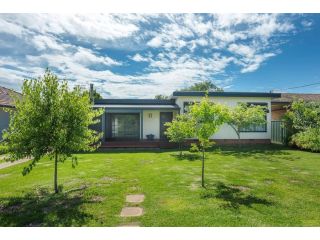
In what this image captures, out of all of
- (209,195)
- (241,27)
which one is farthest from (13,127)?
(241,27)

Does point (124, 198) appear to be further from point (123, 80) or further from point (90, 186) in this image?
point (123, 80)

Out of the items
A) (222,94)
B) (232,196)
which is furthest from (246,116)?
(232,196)

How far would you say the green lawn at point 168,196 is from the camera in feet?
16.8

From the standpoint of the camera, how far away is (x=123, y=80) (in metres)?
29.4

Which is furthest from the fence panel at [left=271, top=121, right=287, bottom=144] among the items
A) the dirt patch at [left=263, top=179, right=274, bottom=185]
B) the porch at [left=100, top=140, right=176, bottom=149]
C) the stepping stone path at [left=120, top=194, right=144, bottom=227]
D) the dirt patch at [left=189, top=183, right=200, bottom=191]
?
the stepping stone path at [left=120, top=194, right=144, bottom=227]

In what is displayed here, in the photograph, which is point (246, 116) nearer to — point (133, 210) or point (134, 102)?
point (134, 102)

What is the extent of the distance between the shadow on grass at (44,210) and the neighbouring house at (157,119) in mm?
11869

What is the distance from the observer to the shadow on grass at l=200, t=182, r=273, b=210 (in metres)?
6.13

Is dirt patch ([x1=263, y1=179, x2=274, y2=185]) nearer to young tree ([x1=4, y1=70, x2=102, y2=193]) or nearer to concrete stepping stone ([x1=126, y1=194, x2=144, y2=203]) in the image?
concrete stepping stone ([x1=126, y1=194, x2=144, y2=203])

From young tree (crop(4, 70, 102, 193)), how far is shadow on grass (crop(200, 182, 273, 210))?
414cm

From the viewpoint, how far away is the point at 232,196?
6.74 m

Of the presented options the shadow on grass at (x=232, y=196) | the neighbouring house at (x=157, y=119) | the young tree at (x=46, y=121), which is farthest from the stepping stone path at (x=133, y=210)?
the neighbouring house at (x=157, y=119)

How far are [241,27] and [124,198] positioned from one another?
9.26 metres

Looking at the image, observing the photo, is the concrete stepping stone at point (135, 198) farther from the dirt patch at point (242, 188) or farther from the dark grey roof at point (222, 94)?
the dark grey roof at point (222, 94)
